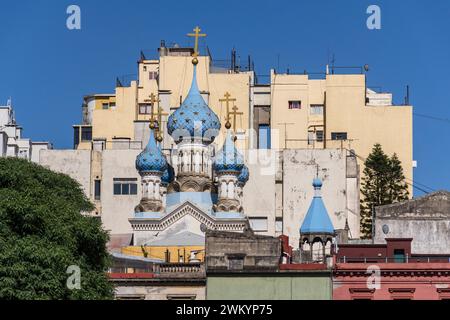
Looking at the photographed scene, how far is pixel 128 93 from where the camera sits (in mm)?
108438

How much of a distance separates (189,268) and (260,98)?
48.0 m

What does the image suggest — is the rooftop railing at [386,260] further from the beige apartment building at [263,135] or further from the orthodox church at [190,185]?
the beige apartment building at [263,135]

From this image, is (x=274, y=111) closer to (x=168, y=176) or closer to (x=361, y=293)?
(x=168, y=176)

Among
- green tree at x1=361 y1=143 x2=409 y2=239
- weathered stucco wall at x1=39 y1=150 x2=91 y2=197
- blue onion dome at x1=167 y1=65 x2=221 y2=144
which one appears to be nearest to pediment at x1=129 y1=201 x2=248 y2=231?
blue onion dome at x1=167 y1=65 x2=221 y2=144

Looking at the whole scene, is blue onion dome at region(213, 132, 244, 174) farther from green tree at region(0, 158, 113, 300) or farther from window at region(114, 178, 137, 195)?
green tree at region(0, 158, 113, 300)

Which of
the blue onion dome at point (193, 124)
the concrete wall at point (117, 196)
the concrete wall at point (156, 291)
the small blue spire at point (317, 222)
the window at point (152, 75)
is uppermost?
the window at point (152, 75)

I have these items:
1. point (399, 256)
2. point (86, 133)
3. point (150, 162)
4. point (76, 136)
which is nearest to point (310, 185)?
point (150, 162)

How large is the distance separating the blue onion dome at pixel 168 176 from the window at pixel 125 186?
17.5 ft

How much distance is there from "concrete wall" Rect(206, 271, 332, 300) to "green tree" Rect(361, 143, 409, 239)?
1394 inches

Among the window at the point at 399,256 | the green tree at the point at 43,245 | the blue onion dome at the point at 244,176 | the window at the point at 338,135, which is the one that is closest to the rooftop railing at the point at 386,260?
the window at the point at 399,256

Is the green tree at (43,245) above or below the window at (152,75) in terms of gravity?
below

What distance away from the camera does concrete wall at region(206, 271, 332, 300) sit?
191ft

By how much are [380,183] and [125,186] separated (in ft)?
53.5

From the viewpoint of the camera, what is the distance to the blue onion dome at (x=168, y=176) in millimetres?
90113
